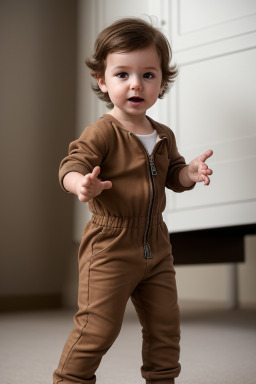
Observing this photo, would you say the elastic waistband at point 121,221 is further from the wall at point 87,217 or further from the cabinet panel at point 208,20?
the wall at point 87,217

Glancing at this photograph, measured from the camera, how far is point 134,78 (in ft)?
3.01

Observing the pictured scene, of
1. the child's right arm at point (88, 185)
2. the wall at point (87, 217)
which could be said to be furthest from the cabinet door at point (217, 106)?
the child's right arm at point (88, 185)

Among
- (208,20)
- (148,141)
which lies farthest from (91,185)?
(208,20)

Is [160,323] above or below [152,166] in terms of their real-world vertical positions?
below

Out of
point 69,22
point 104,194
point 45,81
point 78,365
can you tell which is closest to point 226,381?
point 78,365

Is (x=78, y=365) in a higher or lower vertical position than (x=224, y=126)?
lower

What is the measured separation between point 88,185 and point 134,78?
0.25 metres

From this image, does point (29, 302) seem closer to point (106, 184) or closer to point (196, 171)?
point (196, 171)

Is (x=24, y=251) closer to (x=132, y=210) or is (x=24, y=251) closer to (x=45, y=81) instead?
(x=45, y=81)

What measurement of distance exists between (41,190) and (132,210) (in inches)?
75.2

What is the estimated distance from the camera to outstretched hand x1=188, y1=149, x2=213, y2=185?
0.92 m

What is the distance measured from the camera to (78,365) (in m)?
0.88

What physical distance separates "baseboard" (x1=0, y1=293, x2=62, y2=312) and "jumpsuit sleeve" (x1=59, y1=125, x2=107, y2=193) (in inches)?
73.3

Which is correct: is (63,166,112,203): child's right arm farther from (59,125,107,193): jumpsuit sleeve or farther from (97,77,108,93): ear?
(97,77,108,93): ear
